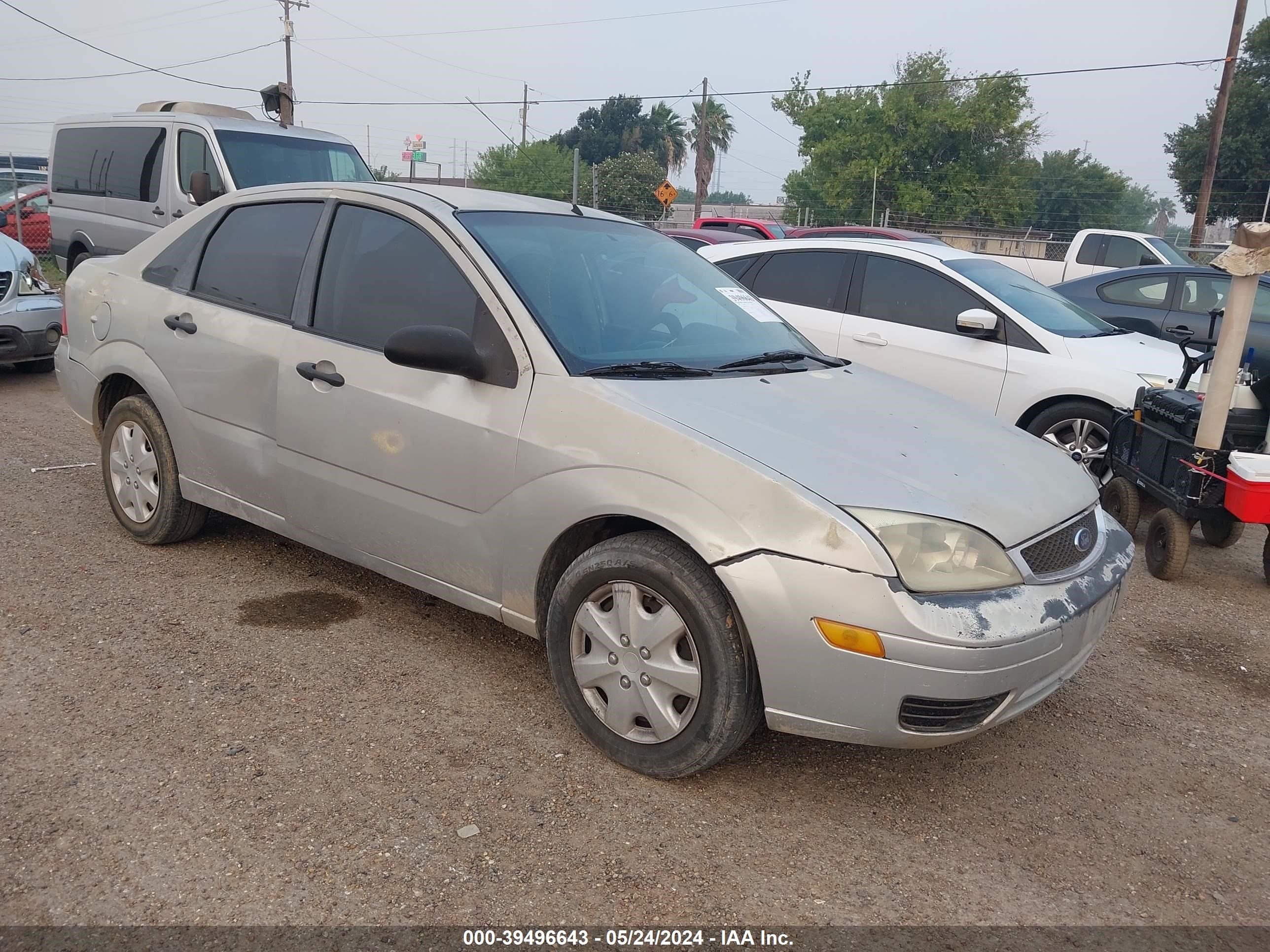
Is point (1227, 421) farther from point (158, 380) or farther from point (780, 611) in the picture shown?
point (158, 380)

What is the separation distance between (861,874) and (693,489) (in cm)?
109

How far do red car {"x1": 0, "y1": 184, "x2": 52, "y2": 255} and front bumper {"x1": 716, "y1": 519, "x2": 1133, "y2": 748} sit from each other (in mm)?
17089

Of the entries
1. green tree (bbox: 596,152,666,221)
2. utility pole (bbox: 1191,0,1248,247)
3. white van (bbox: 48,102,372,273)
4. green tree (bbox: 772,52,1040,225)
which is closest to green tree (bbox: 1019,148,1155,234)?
green tree (bbox: 772,52,1040,225)

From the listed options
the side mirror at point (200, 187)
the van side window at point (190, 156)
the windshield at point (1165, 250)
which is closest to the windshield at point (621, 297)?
the side mirror at point (200, 187)

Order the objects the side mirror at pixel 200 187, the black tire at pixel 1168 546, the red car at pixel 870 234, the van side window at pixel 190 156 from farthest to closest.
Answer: the red car at pixel 870 234 < the van side window at pixel 190 156 < the side mirror at pixel 200 187 < the black tire at pixel 1168 546

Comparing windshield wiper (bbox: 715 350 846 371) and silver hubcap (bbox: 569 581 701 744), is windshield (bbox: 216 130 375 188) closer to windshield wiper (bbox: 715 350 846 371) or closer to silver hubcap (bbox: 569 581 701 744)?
windshield wiper (bbox: 715 350 846 371)

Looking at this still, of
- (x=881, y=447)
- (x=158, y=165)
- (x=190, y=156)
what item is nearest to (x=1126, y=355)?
(x=881, y=447)

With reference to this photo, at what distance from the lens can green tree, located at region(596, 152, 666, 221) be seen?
56656 millimetres

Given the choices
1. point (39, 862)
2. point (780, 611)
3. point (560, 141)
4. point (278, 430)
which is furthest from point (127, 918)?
point (560, 141)

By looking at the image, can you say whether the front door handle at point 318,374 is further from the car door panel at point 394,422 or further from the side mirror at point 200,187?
the side mirror at point 200,187

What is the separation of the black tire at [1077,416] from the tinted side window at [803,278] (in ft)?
5.37

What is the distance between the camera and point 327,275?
383 cm

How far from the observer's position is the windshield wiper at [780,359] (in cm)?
357

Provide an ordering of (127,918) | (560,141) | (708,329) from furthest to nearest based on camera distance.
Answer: (560,141)
(708,329)
(127,918)
